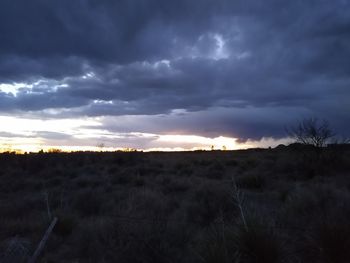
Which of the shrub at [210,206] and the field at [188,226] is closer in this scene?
the field at [188,226]

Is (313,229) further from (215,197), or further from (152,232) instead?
(215,197)

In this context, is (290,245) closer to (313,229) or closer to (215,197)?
(313,229)

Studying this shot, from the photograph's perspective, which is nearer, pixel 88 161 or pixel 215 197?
pixel 215 197

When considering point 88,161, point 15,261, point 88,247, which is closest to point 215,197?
point 88,247

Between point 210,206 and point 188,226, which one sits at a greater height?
point 210,206

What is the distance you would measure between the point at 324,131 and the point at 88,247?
25.5 meters

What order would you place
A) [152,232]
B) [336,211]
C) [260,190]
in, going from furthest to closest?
1. [260,190]
2. [336,211]
3. [152,232]

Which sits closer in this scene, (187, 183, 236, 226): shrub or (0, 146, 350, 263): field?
(0, 146, 350, 263): field

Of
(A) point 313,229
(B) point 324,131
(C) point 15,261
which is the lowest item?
(C) point 15,261

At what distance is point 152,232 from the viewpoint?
10062mm

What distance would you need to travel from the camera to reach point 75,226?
12.6m

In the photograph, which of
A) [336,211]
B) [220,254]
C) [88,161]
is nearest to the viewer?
[220,254]

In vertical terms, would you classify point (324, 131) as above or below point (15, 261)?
above

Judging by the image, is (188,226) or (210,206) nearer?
(188,226)
